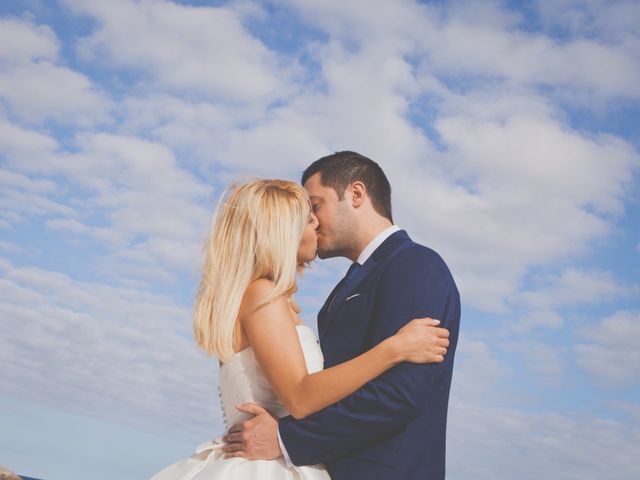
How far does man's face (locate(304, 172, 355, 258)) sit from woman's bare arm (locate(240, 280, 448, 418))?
1198mm

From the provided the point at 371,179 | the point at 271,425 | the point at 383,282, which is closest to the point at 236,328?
the point at 271,425

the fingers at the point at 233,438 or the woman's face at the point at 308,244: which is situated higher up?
the woman's face at the point at 308,244

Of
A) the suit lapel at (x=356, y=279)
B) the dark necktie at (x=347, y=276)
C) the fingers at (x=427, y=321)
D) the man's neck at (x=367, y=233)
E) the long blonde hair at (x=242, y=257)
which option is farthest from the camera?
Answer: the man's neck at (x=367, y=233)

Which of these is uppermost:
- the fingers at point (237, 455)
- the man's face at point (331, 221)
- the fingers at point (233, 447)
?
the man's face at point (331, 221)

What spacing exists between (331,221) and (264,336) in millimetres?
1497

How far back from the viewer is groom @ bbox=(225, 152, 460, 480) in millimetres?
4367

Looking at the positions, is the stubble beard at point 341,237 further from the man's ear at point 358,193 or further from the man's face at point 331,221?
the man's ear at point 358,193

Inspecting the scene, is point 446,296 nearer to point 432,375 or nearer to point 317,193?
point 432,375

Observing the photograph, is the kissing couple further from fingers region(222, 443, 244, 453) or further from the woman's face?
the woman's face

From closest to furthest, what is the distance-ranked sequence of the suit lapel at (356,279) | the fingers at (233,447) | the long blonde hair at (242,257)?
the fingers at (233,447), the long blonde hair at (242,257), the suit lapel at (356,279)

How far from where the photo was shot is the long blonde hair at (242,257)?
4688 mm

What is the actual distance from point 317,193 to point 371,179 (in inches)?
17.6

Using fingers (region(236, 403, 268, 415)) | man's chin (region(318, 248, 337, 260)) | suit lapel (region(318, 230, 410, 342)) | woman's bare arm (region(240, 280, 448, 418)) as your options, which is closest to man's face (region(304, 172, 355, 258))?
man's chin (region(318, 248, 337, 260))

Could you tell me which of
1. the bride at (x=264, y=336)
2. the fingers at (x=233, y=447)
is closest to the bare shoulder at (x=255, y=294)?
the bride at (x=264, y=336)
